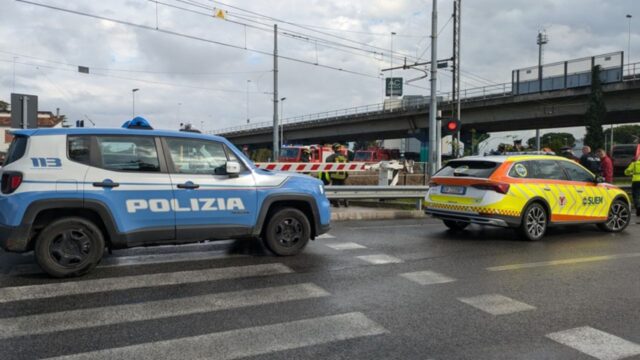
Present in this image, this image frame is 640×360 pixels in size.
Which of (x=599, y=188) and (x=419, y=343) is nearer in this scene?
(x=419, y=343)

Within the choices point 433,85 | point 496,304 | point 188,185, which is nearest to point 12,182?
point 188,185

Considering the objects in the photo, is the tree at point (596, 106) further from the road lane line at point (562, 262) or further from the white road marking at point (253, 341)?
the white road marking at point (253, 341)

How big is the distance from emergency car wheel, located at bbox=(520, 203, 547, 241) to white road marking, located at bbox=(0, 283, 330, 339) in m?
4.93

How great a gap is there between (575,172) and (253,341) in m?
8.23

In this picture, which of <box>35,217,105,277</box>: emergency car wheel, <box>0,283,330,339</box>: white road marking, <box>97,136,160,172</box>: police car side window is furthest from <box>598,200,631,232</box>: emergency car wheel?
<box>35,217,105,277</box>: emergency car wheel

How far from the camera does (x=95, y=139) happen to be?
595 cm

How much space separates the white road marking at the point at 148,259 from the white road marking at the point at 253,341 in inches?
113

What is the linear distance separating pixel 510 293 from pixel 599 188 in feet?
19.8

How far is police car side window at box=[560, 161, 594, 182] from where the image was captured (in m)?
9.91

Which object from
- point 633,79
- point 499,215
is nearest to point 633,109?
point 633,79

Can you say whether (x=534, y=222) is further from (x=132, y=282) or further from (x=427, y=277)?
(x=132, y=282)

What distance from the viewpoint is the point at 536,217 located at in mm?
9195

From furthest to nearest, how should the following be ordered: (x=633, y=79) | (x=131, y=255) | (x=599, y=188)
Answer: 1. (x=633, y=79)
2. (x=599, y=188)
3. (x=131, y=255)

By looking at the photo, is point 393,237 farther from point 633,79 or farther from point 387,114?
point 387,114
